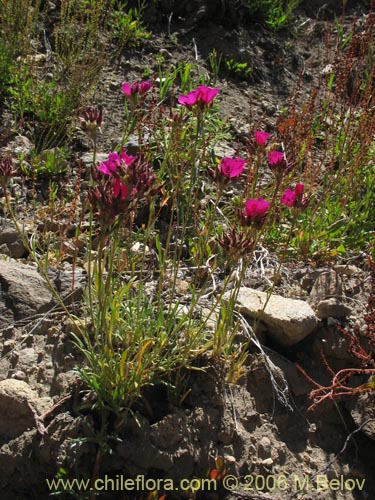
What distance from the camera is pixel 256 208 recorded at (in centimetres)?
207

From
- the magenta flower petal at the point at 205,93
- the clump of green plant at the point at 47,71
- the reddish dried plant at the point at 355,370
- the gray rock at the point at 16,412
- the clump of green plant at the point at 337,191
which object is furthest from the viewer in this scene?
the clump of green plant at the point at 47,71

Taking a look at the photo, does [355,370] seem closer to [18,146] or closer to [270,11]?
[18,146]

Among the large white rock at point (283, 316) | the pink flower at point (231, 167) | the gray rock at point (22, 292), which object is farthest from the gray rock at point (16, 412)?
the pink flower at point (231, 167)

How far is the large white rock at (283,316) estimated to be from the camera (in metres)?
2.77

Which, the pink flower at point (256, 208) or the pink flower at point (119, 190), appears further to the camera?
the pink flower at point (256, 208)

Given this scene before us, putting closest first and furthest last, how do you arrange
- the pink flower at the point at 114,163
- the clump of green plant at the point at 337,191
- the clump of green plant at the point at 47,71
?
the pink flower at the point at 114,163 < the clump of green plant at the point at 337,191 < the clump of green plant at the point at 47,71

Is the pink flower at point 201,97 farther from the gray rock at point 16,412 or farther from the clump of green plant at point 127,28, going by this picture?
the clump of green plant at point 127,28

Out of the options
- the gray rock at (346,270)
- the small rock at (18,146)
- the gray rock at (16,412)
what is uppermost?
the small rock at (18,146)

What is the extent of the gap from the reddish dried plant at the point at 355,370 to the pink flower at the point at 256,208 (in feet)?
2.68

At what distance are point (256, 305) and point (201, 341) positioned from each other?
355mm

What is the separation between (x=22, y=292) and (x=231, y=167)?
3.95 ft

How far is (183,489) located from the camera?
2273 millimetres

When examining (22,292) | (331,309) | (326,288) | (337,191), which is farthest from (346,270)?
(22,292)

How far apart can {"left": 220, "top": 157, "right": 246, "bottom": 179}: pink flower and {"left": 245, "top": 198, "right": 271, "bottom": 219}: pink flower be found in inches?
4.4
